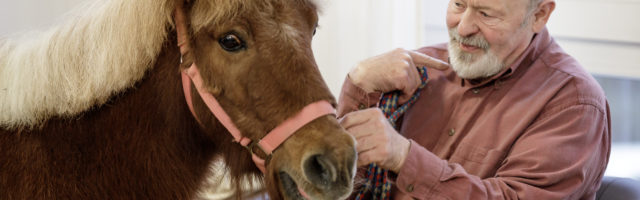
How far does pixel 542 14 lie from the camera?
1.52 metres

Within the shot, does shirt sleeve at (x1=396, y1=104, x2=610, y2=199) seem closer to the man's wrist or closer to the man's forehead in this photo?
the man's wrist

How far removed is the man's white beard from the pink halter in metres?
0.62

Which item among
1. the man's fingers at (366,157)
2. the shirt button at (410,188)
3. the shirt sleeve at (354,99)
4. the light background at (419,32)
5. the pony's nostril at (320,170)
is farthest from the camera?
the light background at (419,32)

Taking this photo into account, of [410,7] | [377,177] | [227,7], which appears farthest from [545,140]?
[410,7]

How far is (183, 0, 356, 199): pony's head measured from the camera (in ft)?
3.04

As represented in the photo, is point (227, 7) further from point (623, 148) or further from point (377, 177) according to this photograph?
point (623, 148)

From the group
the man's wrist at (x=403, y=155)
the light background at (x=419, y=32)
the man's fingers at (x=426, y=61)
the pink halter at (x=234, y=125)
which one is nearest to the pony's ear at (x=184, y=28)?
the pink halter at (x=234, y=125)

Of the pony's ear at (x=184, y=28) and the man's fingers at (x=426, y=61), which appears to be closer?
the pony's ear at (x=184, y=28)

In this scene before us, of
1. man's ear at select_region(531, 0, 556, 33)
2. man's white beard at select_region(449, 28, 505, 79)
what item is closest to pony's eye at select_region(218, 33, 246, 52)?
man's white beard at select_region(449, 28, 505, 79)

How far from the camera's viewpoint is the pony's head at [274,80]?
3.04 feet

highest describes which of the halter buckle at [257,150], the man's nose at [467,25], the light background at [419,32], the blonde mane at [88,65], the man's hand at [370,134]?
the blonde mane at [88,65]

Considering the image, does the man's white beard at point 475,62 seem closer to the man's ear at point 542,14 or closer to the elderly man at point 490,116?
the elderly man at point 490,116

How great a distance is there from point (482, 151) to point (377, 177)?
0.26m

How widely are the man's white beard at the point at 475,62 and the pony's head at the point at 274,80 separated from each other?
62cm
